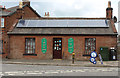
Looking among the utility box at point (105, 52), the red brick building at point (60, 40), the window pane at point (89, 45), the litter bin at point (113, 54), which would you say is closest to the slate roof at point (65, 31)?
the red brick building at point (60, 40)

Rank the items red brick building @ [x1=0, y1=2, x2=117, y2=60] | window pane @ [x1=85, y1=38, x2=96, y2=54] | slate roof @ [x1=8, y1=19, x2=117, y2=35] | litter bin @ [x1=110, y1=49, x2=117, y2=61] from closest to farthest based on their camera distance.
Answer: litter bin @ [x1=110, y1=49, x2=117, y2=61]
red brick building @ [x1=0, y1=2, x2=117, y2=60]
slate roof @ [x1=8, y1=19, x2=117, y2=35]
window pane @ [x1=85, y1=38, x2=96, y2=54]

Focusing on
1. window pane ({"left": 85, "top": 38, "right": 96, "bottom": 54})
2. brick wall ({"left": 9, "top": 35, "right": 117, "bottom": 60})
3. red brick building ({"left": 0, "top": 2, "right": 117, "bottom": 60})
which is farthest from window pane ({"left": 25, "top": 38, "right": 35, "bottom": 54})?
window pane ({"left": 85, "top": 38, "right": 96, "bottom": 54})

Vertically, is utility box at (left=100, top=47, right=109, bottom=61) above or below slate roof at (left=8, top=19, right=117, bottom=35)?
below

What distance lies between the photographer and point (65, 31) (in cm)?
1888

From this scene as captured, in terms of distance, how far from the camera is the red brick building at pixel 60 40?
59.9 ft

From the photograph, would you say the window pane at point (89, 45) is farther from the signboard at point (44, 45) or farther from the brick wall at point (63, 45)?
the signboard at point (44, 45)

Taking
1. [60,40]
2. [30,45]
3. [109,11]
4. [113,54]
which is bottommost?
[113,54]

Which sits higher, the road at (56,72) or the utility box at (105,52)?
the utility box at (105,52)

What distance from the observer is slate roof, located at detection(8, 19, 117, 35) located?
18.4 metres

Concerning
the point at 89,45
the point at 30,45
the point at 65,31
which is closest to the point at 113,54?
the point at 89,45

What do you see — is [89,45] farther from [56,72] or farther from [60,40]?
[56,72]

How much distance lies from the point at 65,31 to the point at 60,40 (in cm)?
127

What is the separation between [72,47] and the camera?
60.6 ft

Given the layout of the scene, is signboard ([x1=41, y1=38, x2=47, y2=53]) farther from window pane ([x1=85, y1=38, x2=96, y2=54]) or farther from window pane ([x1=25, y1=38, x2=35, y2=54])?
window pane ([x1=85, y1=38, x2=96, y2=54])
